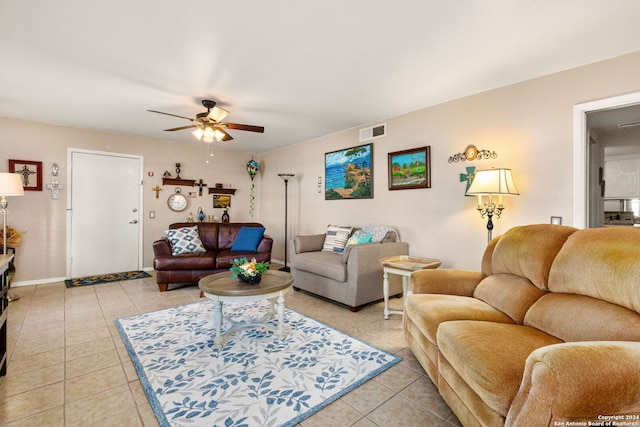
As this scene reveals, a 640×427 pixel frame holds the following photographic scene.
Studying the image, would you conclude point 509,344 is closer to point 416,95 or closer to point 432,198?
point 432,198

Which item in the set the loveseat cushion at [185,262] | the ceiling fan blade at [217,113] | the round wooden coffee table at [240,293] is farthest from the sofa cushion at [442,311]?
the loveseat cushion at [185,262]

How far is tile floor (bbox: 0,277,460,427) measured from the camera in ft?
5.16

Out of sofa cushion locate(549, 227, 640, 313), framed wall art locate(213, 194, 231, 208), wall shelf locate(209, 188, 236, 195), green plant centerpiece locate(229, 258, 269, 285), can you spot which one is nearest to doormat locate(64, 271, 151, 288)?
framed wall art locate(213, 194, 231, 208)

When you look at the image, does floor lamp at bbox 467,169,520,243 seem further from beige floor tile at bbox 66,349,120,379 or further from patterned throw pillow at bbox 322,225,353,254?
beige floor tile at bbox 66,349,120,379

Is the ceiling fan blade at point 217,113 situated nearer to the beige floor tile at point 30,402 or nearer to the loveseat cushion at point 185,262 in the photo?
the loveseat cushion at point 185,262

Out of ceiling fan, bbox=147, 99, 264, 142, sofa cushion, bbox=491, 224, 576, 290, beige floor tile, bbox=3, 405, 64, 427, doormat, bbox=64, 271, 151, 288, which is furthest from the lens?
doormat, bbox=64, 271, 151, 288

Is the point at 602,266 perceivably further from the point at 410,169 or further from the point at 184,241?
the point at 184,241

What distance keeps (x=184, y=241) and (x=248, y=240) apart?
935 mm

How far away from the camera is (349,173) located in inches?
179

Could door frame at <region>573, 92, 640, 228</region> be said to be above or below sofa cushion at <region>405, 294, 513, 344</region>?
above

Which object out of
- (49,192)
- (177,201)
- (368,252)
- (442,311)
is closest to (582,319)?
(442,311)

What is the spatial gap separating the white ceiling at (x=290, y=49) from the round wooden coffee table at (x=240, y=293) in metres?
1.92

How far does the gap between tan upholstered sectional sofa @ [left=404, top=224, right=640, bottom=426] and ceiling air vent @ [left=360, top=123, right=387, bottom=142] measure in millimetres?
2334

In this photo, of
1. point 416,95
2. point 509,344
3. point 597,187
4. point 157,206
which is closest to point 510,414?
point 509,344
